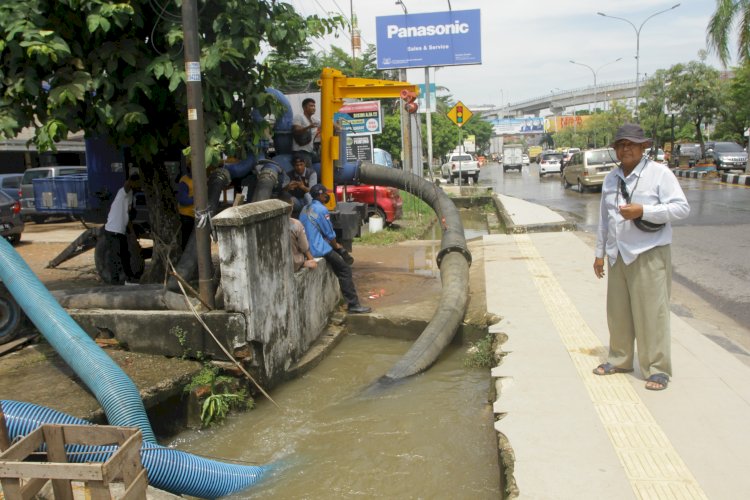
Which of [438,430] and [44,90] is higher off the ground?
[44,90]

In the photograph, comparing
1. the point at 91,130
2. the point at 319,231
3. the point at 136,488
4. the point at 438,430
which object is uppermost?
the point at 91,130

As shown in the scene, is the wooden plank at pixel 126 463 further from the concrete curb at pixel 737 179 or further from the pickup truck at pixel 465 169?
the pickup truck at pixel 465 169

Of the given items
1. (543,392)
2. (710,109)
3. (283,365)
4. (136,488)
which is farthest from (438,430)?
(710,109)

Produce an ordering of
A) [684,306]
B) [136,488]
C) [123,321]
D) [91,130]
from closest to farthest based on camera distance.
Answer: [136,488] → [123,321] → [91,130] → [684,306]

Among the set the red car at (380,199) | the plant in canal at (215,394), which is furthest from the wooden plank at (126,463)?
the red car at (380,199)

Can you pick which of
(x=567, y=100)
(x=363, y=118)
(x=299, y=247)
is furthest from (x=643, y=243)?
(x=567, y=100)

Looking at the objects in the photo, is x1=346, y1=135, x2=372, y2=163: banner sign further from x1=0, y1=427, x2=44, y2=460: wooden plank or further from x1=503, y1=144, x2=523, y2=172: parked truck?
x1=503, y1=144, x2=523, y2=172: parked truck

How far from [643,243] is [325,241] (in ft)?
12.3

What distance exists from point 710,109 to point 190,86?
40.1 meters

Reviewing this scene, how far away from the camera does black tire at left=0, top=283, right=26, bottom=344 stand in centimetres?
559

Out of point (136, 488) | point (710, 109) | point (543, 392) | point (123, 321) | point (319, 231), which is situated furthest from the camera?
point (710, 109)

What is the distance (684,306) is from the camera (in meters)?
7.76

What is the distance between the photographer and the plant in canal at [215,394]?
16.7 feet

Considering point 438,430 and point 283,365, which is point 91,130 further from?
point 438,430
